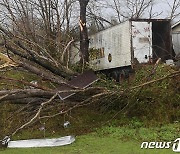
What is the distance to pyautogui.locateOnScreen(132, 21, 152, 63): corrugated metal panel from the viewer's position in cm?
1172

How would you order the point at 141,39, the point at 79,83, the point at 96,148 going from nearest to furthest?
the point at 96,148, the point at 79,83, the point at 141,39

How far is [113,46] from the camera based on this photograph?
43.0 feet

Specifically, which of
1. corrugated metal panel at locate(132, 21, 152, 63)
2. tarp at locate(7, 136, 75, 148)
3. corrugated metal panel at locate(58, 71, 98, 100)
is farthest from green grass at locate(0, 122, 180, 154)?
corrugated metal panel at locate(132, 21, 152, 63)

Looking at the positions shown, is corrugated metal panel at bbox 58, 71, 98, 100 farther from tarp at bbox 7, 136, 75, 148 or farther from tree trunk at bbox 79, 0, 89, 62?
tree trunk at bbox 79, 0, 89, 62

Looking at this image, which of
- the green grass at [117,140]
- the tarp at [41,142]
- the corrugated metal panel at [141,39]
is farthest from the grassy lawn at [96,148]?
the corrugated metal panel at [141,39]

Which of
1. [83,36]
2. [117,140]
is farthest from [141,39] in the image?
[117,140]

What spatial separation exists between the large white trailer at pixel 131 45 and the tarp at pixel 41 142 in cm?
476

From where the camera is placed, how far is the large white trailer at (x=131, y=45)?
1173 cm

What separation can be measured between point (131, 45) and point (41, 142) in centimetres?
581

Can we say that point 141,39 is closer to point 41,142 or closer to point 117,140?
point 117,140

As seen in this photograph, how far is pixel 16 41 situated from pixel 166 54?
226 inches

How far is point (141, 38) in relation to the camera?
38.7ft

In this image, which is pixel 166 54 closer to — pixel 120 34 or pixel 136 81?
pixel 120 34

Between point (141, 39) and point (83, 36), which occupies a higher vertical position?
point (83, 36)
